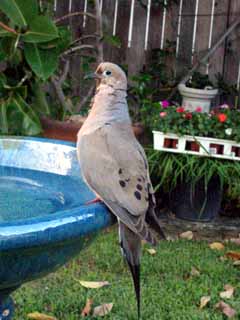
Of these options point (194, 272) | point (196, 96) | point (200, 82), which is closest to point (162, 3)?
point (200, 82)

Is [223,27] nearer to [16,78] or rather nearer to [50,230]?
[16,78]

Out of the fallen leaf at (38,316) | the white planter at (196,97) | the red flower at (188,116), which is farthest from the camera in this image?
the white planter at (196,97)

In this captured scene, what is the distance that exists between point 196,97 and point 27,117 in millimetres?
1457

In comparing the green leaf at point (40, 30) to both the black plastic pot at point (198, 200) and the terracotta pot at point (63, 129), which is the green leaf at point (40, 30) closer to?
the terracotta pot at point (63, 129)

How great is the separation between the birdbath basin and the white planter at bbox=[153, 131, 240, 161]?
232cm

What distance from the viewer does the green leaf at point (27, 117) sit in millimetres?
4738

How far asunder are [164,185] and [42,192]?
272 cm

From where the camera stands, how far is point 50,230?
67.8 inches

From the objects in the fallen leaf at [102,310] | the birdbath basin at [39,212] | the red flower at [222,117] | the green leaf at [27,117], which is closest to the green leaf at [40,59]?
the green leaf at [27,117]

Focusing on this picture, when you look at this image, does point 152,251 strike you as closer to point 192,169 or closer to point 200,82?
point 192,169

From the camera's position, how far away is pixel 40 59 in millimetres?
4742

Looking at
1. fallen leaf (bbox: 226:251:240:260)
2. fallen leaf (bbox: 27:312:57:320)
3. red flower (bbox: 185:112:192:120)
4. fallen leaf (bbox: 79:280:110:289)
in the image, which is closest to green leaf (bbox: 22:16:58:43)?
red flower (bbox: 185:112:192:120)

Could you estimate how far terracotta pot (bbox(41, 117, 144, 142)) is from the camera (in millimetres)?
5020

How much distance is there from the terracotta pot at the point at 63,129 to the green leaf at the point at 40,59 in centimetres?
50
